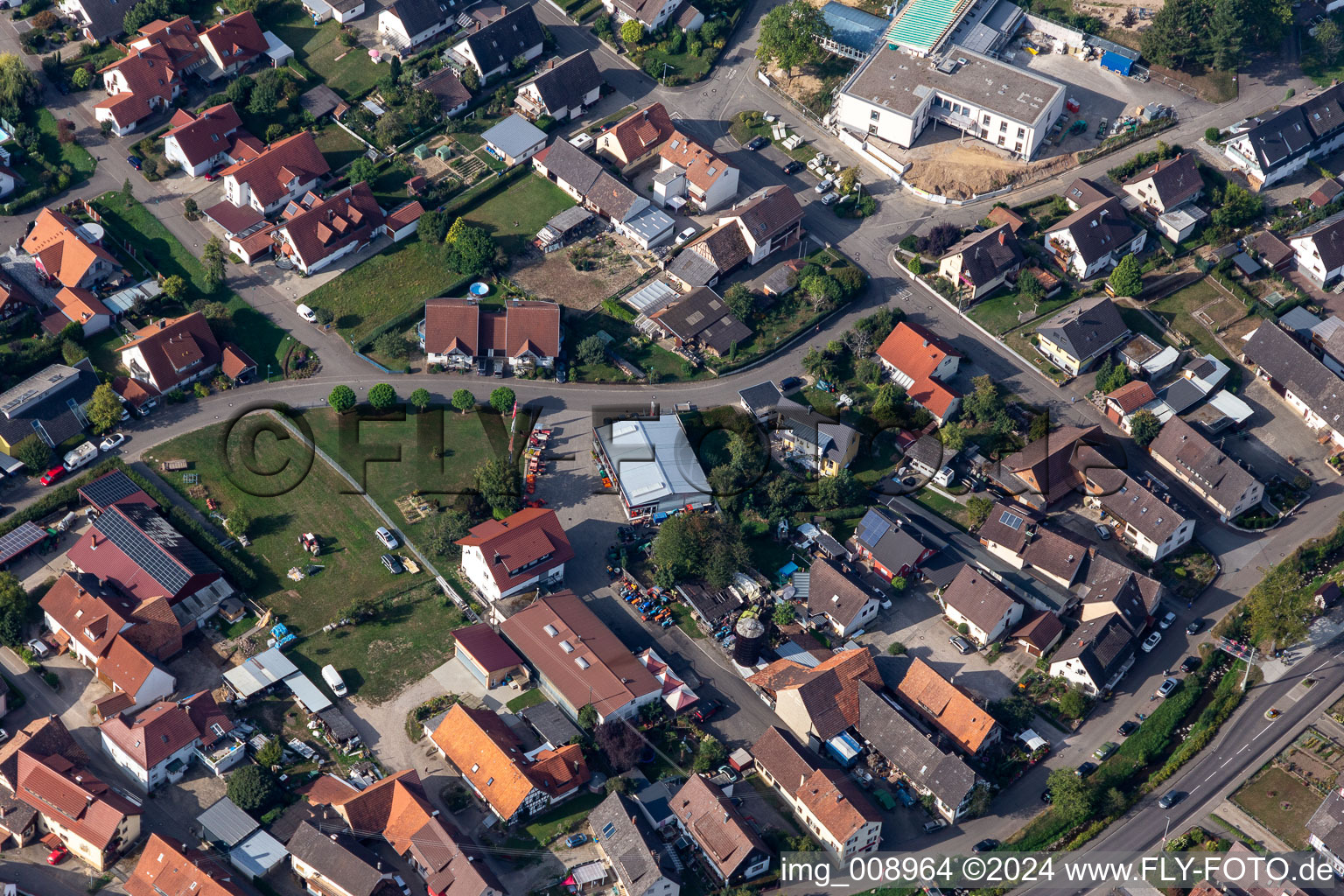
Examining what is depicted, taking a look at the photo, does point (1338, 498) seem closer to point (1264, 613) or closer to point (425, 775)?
point (1264, 613)

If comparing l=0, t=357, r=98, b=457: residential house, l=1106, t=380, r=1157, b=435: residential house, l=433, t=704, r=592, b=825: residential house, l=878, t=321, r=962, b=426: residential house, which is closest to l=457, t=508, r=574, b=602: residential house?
l=433, t=704, r=592, b=825: residential house

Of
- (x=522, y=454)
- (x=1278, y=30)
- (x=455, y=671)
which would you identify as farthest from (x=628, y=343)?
(x=1278, y=30)

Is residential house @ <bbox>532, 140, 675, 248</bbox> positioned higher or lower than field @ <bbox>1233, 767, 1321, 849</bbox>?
higher

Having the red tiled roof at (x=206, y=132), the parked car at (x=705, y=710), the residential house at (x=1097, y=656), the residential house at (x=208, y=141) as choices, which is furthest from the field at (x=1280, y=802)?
the red tiled roof at (x=206, y=132)

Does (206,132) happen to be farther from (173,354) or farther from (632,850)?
(632,850)

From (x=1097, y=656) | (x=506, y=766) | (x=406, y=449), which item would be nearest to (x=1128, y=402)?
(x=1097, y=656)

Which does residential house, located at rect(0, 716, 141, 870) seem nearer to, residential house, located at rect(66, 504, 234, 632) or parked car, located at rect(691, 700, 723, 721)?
residential house, located at rect(66, 504, 234, 632)
